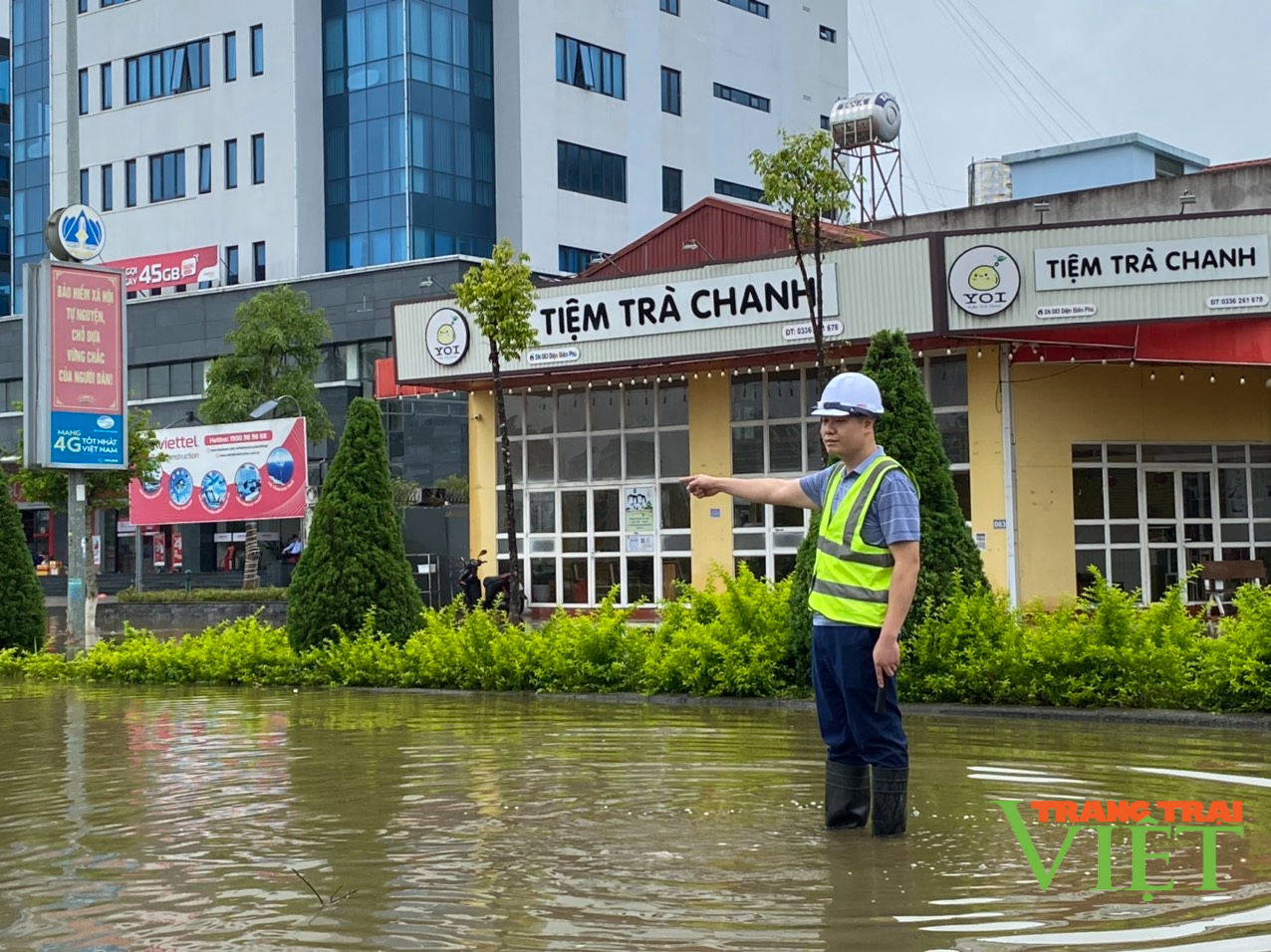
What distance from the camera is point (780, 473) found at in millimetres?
27094

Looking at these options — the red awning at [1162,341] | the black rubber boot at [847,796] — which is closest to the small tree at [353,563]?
the black rubber boot at [847,796]

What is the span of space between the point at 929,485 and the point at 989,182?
30.9 metres

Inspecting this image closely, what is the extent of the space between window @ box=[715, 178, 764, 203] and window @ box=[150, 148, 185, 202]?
20.9 meters

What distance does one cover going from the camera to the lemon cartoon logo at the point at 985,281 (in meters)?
23.3

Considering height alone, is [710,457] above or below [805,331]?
below

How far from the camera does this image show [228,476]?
38.6 m

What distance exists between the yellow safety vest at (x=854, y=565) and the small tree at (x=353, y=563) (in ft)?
33.3

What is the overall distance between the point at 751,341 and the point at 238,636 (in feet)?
35.7

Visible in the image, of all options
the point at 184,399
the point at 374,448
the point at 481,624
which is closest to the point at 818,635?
the point at 481,624

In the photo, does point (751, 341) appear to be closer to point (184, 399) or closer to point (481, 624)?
point (481, 624)

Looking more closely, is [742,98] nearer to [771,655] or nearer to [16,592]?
[16,592]

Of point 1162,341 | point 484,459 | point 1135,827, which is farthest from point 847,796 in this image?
point 484,459

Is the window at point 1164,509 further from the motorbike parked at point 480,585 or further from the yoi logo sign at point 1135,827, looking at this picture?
the yoi logo sign at point 1135,827

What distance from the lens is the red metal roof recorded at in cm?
2819
